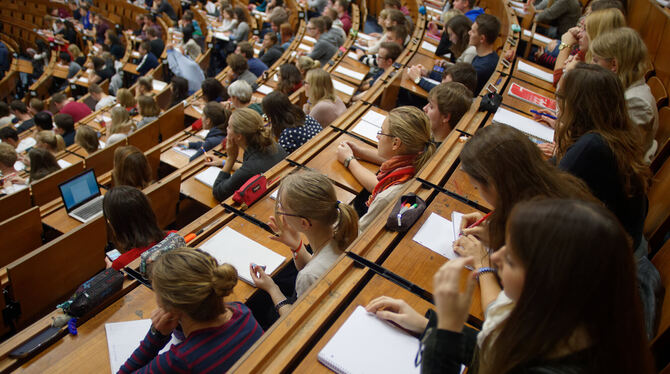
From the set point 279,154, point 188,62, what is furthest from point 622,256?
point 188,62

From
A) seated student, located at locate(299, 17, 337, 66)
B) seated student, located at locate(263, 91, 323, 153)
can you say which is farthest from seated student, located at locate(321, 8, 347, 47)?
seated student, located at locate(263, 91, 323, 153)

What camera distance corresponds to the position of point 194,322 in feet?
3.80

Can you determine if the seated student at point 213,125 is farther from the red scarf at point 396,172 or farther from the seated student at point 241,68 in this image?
the red scarf at point 396,172

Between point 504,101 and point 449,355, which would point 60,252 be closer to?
point 449,355

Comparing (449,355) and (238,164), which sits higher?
(449,355)

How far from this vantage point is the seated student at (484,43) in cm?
302

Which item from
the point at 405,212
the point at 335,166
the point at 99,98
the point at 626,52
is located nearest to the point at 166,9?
the point at 99,98

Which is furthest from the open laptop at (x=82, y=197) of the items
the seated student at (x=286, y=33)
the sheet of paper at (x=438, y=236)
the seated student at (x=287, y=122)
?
the seated student at (x=286, y=33)

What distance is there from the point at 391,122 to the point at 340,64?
2.28 metres

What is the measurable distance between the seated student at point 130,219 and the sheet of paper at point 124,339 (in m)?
0.40

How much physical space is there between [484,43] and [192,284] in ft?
8.81

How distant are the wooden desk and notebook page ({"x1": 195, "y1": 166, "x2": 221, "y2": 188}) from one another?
0.61m

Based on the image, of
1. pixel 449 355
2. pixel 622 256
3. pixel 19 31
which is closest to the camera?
pixel 622 256

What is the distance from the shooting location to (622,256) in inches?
25.9
